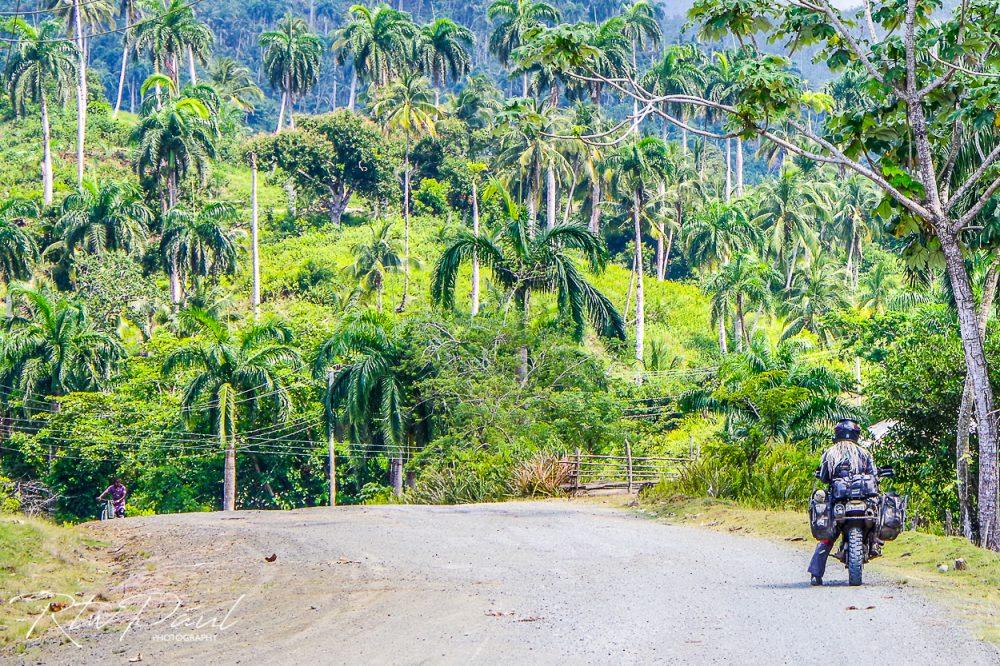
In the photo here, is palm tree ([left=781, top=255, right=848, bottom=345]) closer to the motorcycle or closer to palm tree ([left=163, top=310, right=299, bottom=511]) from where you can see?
palm tree ([left=163, top=310, right=299, bottom=511])

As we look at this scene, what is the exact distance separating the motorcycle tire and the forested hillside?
Result: 16.5ft

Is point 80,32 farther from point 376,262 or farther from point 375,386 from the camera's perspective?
point 375,386

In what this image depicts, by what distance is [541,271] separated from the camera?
36969mm

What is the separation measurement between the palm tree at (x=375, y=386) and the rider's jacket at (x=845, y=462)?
29.2 metres

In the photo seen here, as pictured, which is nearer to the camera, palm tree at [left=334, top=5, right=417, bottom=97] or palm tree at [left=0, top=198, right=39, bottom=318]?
palm tree at [left=0, top=198, right=39, bottom=318]

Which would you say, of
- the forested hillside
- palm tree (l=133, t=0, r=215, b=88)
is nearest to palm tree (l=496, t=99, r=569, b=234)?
the forested hillside

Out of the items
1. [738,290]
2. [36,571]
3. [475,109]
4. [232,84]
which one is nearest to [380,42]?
[475,109]

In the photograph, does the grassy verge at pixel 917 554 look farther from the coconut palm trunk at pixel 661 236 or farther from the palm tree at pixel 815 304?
the coconut palm trunk at pixel 661 236

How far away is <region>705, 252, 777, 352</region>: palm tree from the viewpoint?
2392 inches

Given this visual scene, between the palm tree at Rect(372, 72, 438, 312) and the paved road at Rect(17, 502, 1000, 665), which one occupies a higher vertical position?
the palm tree at Rect(372, 72, 438, 312)

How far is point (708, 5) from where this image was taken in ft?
48.4

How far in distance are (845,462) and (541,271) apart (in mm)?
26308

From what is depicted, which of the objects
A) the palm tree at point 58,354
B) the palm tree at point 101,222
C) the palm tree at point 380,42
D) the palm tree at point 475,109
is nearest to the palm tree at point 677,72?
the palm tree at point 475,109
